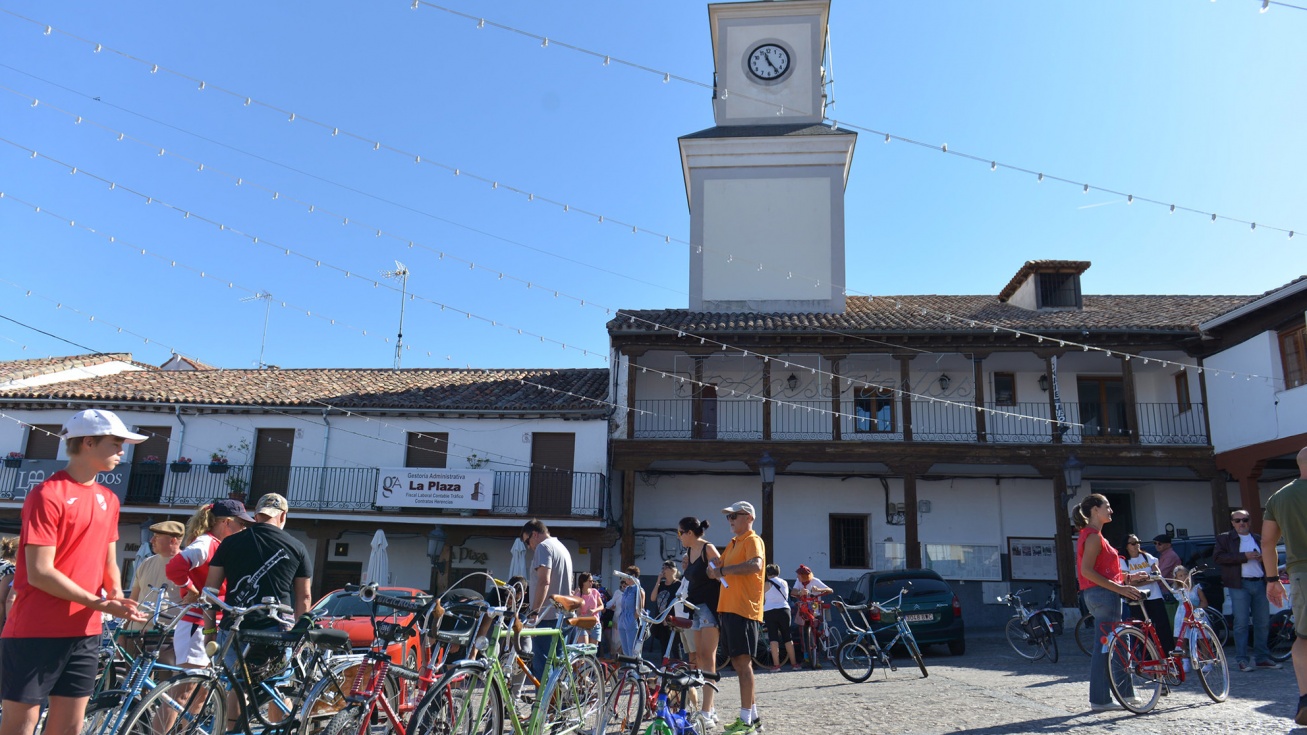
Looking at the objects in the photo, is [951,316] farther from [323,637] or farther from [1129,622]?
[323,637]

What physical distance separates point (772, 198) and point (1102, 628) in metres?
17.6

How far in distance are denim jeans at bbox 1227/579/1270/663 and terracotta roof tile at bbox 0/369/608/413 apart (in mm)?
13134

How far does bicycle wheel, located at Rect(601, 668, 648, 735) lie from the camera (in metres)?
5.67

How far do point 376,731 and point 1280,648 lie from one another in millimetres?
10759

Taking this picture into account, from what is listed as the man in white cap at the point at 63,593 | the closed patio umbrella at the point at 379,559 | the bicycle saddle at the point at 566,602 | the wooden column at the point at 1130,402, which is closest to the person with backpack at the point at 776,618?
the bicycle saddle at the point at 566,602

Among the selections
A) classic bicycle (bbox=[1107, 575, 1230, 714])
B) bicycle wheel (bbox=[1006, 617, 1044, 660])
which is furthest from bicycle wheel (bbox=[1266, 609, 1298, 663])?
classic bicycle (bbox=[1107, 575, 1230, 714])

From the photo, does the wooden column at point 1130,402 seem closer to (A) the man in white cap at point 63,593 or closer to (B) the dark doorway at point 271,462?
(B) the dark doorway at point 271,462

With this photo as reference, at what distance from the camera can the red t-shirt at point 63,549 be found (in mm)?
3561

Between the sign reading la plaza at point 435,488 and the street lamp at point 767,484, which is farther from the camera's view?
the sign reading la plaza at point 435,488

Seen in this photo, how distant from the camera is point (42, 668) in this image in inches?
140

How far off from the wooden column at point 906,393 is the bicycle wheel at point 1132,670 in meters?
12.3

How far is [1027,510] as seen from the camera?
19.9 m

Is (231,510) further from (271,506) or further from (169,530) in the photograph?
(169,530)

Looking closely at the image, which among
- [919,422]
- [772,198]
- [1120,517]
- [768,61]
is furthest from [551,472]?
[1120,517]
